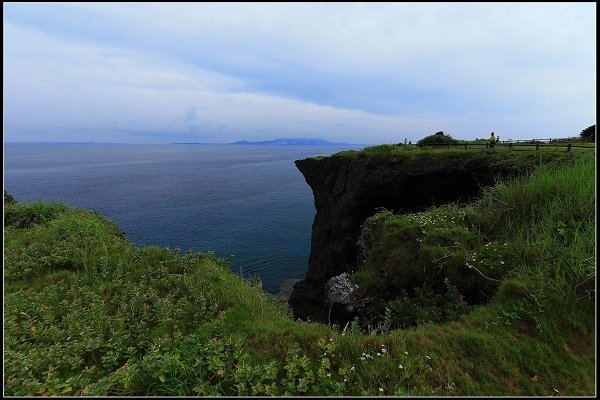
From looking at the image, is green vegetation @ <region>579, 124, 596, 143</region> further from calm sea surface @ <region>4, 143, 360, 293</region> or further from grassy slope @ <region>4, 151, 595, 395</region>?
calm sea surface @ <region>4, 143, 360, 293</region>

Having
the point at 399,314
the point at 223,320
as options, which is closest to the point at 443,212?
the point at 399,314

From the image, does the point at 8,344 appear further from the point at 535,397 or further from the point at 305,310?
the point at 305,310

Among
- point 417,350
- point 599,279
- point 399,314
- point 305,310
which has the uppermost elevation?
point 599,279

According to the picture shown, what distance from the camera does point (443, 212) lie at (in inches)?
428

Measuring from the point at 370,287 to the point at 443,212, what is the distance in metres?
4.04

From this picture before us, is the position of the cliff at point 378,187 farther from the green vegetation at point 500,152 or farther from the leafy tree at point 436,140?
the leafy tree at point 436,140

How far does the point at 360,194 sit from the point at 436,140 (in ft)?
37.9

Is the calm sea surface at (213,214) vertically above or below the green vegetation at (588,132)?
below

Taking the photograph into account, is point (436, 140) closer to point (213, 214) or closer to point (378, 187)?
point (378, 187)

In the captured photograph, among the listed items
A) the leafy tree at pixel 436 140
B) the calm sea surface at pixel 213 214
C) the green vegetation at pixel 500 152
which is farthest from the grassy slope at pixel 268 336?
the leafy tree at pixel 436 140

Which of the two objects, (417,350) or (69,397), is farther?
(417,350)

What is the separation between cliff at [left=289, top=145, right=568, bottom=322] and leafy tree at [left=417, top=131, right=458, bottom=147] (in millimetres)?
6990

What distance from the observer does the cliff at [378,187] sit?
704 inches

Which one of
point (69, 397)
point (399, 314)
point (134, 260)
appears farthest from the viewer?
point (134, 260)
